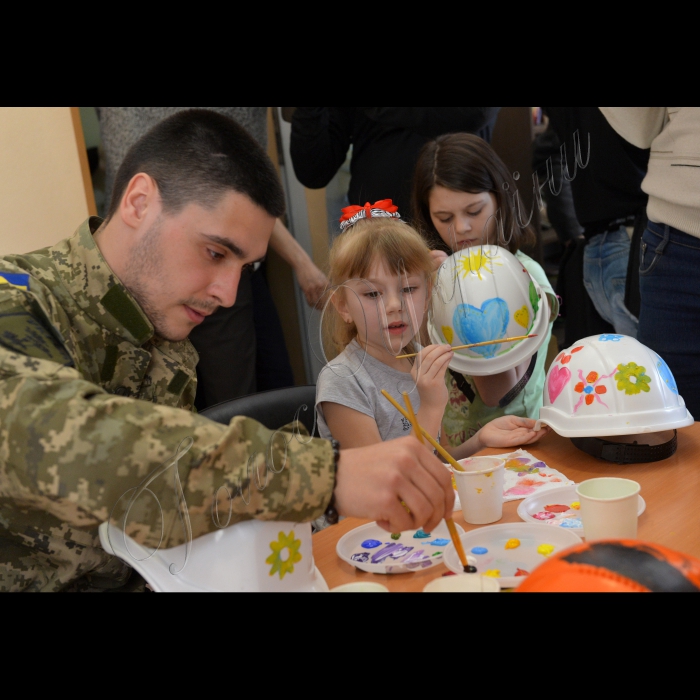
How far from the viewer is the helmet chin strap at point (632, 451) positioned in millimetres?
1258

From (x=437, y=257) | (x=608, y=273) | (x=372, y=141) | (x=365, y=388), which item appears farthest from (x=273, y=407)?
(x=608, y=273)

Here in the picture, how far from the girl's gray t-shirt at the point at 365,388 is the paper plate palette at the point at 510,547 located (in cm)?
40

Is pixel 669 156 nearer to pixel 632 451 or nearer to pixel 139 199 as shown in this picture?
pixel 632 451

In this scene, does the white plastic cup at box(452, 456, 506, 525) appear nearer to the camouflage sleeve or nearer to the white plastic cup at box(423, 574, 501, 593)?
the white plastic cup at box(423, 574, 501, 593)

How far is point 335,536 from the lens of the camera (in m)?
1.05

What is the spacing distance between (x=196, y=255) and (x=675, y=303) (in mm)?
988

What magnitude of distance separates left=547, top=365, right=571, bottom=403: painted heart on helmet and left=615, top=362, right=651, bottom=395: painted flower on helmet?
0.09 metres

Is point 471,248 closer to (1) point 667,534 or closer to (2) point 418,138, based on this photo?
(2) point 418,138

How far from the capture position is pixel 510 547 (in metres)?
0.94

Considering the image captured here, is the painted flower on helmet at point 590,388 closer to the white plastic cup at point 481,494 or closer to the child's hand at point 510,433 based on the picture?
the child's hand at point 510,433

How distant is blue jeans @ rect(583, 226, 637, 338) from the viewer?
184 cm

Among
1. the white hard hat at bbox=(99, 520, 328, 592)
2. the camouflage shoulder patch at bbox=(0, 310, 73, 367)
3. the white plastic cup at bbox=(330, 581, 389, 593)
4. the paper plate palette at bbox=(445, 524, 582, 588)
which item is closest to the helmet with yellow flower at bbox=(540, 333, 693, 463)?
the paper plate palette at bbox=(445, 524, 582, 588)

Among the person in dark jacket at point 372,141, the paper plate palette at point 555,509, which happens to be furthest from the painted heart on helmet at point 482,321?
the paper plate palette at point 555,509
